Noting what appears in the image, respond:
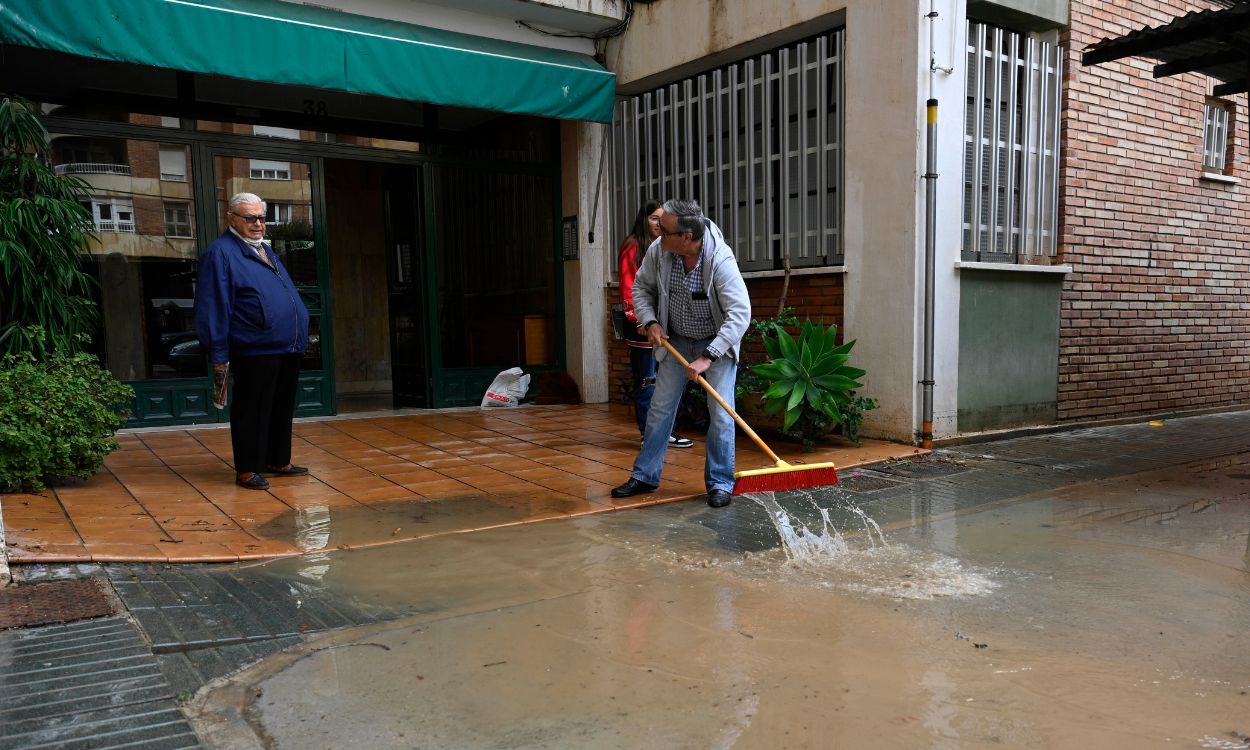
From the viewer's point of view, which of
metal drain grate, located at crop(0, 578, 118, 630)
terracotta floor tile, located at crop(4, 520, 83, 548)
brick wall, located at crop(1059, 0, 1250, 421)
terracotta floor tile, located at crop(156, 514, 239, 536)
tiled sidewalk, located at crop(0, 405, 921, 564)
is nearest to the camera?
metal drain grate, located at crop(0, 578, 118, 630)

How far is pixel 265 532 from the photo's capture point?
428 centimetres

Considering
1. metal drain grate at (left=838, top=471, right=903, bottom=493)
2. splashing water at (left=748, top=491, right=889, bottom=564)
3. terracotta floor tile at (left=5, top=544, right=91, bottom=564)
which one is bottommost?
metal drain grate at (left=838, top=471, right=903, bottom=493)

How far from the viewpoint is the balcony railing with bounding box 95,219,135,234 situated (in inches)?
280

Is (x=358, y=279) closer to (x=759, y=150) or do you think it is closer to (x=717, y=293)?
(x=759, y=150)

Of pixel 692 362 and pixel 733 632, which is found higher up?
pixel 692 362

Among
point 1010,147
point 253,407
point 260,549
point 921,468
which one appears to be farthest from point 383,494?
point 1010,147

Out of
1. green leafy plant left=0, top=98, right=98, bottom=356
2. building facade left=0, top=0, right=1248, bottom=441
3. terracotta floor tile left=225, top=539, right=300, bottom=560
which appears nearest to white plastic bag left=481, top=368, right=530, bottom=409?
building facade left=0, top=0, right=1248, bottom=441

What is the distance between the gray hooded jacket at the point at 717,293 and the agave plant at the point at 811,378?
140 cm

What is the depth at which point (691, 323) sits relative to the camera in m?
5.00

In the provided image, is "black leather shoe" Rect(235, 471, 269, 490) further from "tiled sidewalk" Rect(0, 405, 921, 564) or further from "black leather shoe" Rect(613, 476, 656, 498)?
"black leather shoe" Rect(613, 476, 656, 498)

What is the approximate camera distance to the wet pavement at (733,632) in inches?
91.5

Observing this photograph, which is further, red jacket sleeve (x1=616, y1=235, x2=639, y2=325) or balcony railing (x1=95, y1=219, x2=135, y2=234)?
balcony railing (x1=95, y1=219, x2=135, y2=234)

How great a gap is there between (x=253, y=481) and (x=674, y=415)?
2548 mm

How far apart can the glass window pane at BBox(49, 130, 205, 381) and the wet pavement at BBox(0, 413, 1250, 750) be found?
4.33m
